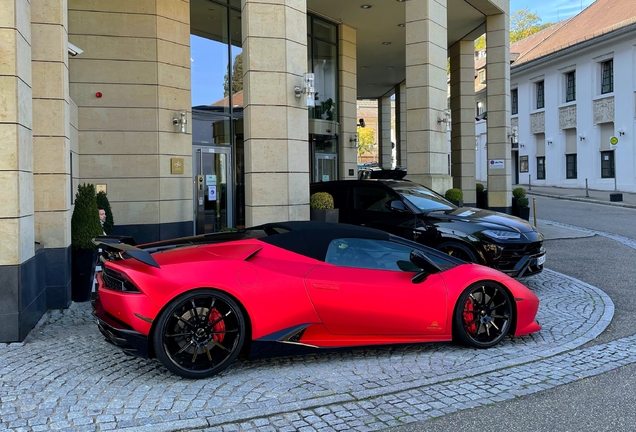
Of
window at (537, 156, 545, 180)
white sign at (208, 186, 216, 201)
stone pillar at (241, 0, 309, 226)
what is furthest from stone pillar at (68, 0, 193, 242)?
window at (537, 156, 545, 180)

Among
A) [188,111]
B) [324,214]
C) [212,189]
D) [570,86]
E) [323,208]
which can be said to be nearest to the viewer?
[324,214]

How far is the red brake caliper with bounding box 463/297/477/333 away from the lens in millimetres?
5848

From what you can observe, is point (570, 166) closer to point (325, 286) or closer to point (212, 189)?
point (212, 189)

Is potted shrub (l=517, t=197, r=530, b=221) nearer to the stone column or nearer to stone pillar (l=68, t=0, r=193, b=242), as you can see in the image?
the stone column

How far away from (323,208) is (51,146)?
468 centimetres

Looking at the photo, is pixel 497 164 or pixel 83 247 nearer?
pixel 83 247

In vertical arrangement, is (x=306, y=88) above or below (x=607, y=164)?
below

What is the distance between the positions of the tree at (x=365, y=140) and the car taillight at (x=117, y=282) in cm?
9047

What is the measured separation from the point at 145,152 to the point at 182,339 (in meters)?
8.51

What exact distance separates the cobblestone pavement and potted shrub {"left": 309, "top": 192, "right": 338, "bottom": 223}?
15.4 ft

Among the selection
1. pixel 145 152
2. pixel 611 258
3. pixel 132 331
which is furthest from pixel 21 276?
pixel 611 258

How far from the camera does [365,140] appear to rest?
9638 cm

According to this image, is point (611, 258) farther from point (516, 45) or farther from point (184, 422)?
point (516, 45)

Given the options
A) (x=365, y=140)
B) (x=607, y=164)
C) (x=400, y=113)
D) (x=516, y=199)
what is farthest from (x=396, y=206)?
(x=365, y=140)
